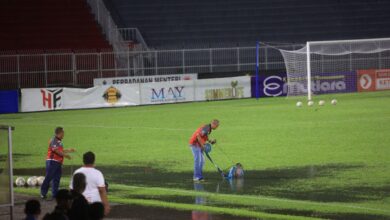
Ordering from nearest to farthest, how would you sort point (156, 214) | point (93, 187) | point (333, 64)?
point (93, 187), point (156, 214), point (333, 64)

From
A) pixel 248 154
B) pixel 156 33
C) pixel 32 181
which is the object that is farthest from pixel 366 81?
pixel 32 181

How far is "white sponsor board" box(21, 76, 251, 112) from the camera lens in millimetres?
45906

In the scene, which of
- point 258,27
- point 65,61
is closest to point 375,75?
point 258,27

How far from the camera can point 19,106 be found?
1797 inches

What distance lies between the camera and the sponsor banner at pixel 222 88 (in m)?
50.1

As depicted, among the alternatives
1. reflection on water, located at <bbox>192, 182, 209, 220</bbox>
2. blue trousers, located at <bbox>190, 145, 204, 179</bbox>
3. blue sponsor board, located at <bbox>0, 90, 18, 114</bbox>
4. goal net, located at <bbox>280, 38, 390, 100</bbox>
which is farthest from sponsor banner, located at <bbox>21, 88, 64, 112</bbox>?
reflection on water, located at <bbox>192, 182, 209, 220</bbox>

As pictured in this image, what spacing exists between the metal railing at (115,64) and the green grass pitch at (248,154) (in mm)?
3913

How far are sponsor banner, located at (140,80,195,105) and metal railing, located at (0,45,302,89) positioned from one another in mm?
1145

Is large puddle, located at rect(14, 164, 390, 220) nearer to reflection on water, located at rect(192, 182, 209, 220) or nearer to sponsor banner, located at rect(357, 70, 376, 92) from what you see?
reflection on water, located at rect(192, 182, 209, 220)

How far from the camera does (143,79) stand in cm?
4853

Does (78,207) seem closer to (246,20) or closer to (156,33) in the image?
(156,33)

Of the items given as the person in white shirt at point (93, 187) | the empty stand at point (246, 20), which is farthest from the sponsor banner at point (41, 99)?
the person in white shirt at point (93, 187)

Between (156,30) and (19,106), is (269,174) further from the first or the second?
(156,30)

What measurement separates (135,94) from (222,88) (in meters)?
5.67
